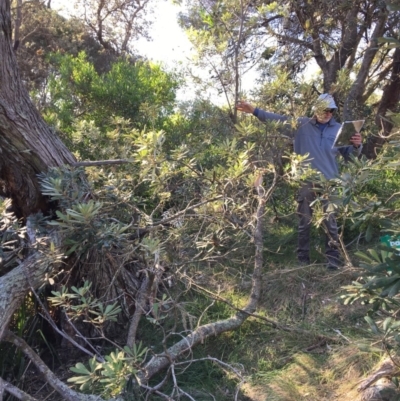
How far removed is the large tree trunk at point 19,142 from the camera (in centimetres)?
344

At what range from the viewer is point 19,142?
11.5 ft

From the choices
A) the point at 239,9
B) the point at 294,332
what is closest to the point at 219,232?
the point at 294,332

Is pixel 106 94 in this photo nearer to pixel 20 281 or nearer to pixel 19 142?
pixel 19 142

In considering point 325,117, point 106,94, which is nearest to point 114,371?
point 325,117

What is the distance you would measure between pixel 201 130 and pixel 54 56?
3.60 metres

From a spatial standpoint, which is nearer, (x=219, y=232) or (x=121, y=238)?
(x=121, y=238)

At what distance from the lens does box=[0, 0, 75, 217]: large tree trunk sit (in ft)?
11.3

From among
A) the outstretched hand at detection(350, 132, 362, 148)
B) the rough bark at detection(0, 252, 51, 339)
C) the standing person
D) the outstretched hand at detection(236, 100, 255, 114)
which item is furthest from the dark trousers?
the rough bark at detection(0, 252, 51, 339)

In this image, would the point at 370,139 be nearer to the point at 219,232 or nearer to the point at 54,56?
the point at 219,232

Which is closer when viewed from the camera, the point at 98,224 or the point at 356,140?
the point at 98,224

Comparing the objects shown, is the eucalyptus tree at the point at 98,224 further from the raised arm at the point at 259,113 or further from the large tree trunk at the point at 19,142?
the raised arm at the point at 259,113

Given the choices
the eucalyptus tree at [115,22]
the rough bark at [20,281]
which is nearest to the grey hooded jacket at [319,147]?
the rough bark at [20,281]

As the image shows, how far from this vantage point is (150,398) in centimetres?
321

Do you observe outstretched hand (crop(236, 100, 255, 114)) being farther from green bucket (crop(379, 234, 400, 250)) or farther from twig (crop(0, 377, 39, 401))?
twig (crop(0, 377, 39, 401))
